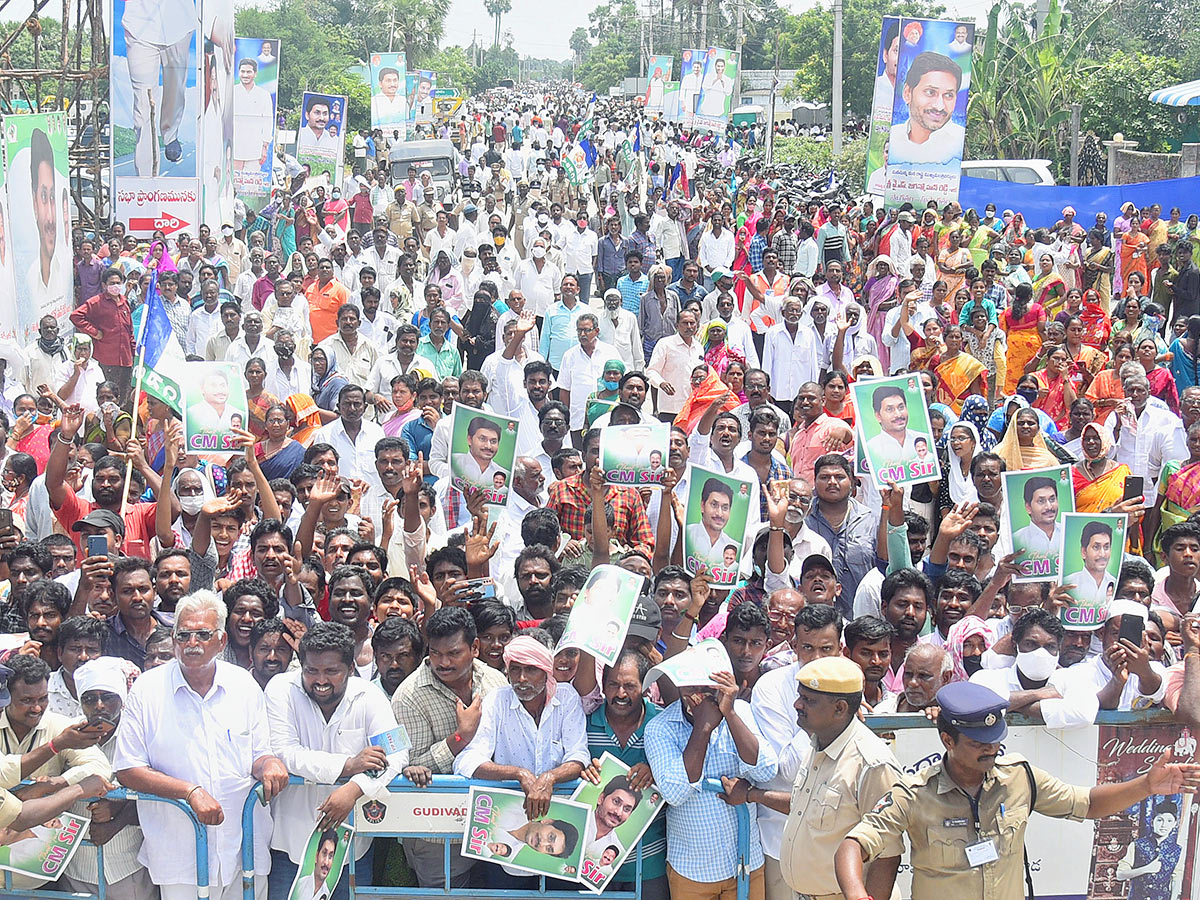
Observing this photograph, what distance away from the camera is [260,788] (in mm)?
4605

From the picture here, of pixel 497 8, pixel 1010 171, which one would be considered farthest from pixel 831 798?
pixel 497 8

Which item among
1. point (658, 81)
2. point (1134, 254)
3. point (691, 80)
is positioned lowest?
point (1134, 254)

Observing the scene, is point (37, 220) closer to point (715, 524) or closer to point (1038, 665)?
point (715, 524)

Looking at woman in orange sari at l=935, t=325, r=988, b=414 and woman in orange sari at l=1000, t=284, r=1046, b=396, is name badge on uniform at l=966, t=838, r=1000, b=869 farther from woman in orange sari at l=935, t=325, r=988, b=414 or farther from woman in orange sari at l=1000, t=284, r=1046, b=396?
woman in orange sari at l=1000, t=284, r=1046, b=396

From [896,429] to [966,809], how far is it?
10.7 feet

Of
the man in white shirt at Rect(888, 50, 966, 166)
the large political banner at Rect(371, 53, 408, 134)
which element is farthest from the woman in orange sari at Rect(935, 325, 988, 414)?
the large political banner at Rect(371, 53, 408, 134)

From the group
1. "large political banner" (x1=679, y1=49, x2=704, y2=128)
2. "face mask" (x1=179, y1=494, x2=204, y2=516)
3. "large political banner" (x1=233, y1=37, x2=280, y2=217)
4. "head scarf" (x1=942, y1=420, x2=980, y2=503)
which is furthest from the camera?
"large political banner" (x1=679, y1=49, x2=704, y2=128)

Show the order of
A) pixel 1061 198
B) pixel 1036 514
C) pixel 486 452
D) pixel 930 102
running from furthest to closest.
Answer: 1. pixel 1061 198
2. pixel 930 102
3. pixel 486 452
4. pixel 1036 514

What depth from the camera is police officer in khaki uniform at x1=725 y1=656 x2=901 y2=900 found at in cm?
397

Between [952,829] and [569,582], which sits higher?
[569,582]

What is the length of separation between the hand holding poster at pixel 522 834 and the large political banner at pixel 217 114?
484 inches

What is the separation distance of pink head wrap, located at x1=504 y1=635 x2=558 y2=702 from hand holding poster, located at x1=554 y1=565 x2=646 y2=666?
0.10m

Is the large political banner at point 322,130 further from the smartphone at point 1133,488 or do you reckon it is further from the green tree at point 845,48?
the green tree at point 845,48

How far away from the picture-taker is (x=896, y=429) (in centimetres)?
678
